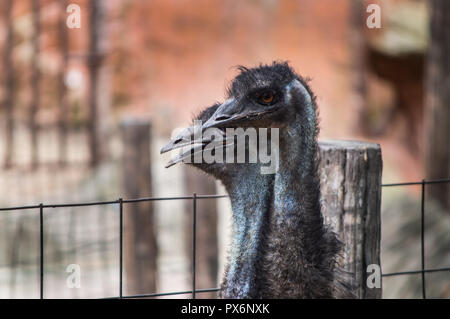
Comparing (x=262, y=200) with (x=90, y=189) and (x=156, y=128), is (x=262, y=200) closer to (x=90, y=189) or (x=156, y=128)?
(x=90, y=189)

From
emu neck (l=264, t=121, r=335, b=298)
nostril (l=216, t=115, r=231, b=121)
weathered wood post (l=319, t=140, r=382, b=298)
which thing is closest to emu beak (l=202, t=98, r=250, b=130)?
nostril (l=216, t=115, r=231, b=121)

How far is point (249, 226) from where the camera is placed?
2.44 meters

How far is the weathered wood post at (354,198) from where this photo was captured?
288 cm

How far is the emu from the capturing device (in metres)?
2.34

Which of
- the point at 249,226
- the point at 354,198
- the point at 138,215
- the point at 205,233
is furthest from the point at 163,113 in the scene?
the point at 249,226

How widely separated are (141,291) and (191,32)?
1430cm

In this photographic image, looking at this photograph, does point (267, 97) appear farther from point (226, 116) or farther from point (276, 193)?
point (276, 193)

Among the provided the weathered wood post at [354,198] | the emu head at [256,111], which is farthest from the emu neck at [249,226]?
the weathered wood post at [354,198]

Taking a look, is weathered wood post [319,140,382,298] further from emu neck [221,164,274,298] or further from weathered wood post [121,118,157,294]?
weathered wood post [121,118,157,294]

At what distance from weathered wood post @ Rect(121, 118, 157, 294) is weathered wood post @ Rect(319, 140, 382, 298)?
2.52 meters

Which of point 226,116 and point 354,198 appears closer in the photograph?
point 226,116


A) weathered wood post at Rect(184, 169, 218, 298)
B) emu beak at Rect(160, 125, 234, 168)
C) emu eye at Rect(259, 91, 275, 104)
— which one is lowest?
weathered wood post at Rect(184, 169, 218, 298)

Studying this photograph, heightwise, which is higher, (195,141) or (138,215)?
(195,141)

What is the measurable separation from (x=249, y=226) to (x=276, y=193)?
16cm
